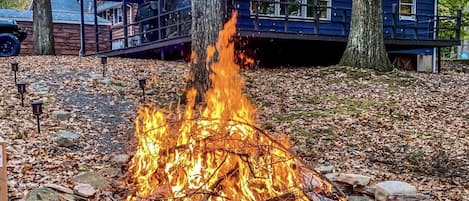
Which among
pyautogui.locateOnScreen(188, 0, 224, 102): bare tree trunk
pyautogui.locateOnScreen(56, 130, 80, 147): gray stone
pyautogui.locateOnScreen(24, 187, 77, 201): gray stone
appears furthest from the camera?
pyautogui.locateOnScreen(188, 0, 224, 102): bare tree trunk

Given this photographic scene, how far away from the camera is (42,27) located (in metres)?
16.3

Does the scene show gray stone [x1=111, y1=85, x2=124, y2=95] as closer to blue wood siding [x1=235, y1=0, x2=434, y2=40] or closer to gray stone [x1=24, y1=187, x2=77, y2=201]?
gray stone [x1=24, y1=187, x2=77, y2=201]

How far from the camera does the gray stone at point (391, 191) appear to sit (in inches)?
197

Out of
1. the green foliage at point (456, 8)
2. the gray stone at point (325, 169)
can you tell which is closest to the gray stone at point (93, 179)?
the gray stone at point (325, 169)

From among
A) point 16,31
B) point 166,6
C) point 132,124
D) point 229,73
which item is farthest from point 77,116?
point 166,6

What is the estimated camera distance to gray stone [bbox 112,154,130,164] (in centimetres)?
588

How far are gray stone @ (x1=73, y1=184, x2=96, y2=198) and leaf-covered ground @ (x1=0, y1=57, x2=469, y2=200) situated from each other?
0.31 feet

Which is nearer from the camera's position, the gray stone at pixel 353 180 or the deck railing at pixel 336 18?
the gray stone at pixel 353 180

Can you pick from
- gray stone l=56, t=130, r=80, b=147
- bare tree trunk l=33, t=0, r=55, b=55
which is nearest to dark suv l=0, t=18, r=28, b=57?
bare tree trunk l=33, t=0, r=55, b=55

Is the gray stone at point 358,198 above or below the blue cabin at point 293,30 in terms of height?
below

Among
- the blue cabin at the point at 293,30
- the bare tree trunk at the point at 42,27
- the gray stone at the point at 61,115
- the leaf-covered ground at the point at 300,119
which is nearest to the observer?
the leaf-covered ground at the point at 300,119

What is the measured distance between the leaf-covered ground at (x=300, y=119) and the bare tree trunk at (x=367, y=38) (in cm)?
45

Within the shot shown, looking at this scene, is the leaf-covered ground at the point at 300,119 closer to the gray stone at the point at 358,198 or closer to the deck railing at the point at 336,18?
the gray stone at the point at 358,198

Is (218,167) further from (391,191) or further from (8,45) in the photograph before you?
(8,45)
